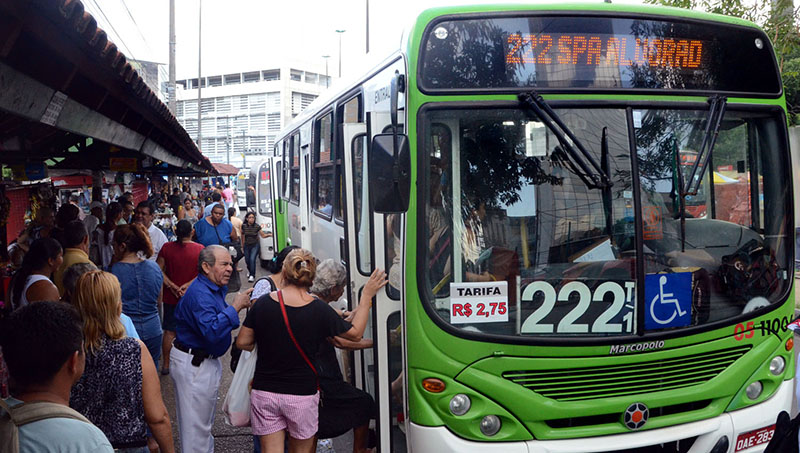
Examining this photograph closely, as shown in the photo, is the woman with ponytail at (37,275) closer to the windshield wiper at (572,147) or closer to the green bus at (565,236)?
the green bus at (565,236)

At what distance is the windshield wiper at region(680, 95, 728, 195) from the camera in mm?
4062

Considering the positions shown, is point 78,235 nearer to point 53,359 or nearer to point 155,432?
point 155,432

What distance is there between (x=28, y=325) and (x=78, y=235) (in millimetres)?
3963

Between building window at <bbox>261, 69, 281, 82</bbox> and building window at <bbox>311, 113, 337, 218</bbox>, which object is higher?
building window at <bbox>261, 69, 281, 82</bbox>

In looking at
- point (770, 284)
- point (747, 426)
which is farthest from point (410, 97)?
point (747, 426)

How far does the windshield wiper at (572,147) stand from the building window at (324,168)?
3168 millimetres

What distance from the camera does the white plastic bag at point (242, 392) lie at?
4.46 m

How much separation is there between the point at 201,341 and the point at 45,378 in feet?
7.89

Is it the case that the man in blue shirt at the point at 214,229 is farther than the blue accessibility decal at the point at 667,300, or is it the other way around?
the man in blue shirt at the point at 214,229

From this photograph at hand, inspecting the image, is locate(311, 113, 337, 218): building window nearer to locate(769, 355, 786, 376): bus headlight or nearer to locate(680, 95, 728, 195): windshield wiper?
locate(680, 95, 728, 195): windshield wiper

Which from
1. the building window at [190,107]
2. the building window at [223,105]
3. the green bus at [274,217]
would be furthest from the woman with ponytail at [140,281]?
the building window at [190,107]

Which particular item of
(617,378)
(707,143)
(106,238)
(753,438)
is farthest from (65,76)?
(106,238)

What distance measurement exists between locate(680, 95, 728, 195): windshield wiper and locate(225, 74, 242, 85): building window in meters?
86.7

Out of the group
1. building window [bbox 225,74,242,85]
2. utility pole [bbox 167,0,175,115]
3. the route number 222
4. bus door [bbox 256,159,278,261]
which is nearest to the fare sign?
the route number 222
